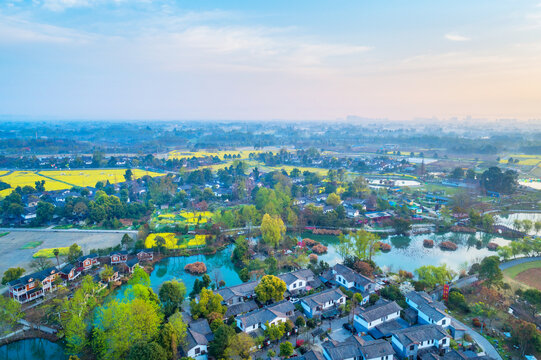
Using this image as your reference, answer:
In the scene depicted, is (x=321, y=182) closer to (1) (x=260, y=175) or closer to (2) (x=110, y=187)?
(1) (x=260, y=175)

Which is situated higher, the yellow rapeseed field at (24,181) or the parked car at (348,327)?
the yellow rapeseed field at (24,181)

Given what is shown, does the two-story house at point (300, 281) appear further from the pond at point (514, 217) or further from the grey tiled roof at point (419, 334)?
the pond at point (514, 217)

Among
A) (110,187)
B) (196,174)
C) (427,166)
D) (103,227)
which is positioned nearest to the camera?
(103,227)

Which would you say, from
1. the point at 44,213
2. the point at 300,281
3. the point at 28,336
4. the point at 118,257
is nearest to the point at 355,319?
the point at 300,281

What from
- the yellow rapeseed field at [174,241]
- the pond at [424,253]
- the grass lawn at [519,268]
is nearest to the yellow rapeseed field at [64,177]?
the yellow rapeseed field at [174,241]

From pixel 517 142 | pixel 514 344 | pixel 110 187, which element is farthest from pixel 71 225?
pixel 517 142

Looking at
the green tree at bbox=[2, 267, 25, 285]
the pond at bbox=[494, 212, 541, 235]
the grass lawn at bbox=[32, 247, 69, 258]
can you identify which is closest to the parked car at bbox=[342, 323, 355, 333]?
the green tree at bbox=[2, 267, 25, 285]
